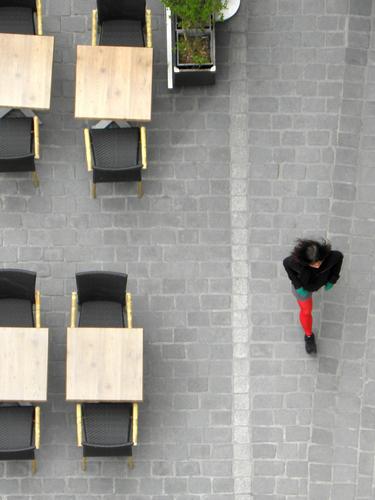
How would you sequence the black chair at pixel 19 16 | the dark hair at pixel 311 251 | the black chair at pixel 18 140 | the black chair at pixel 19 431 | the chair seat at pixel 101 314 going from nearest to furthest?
the dark hair at pixel 311 251
the black chair at pixel 19 431
the chair seat at pixel 101 314
the black chair at pixel 18 140
the black chair at pixel 19 16

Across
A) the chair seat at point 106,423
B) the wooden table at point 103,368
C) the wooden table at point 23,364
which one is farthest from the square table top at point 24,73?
the chair seat at point 106,423

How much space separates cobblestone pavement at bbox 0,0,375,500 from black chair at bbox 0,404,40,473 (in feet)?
1.71

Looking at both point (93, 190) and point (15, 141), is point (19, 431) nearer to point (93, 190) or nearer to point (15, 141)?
point (93, 190)

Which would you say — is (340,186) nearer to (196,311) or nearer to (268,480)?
(196,311)

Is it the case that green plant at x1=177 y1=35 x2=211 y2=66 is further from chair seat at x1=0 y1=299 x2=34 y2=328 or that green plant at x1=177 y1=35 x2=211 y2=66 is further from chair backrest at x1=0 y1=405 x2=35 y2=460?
chair backrest at x1=0 y1=405 x2=35 y2=460

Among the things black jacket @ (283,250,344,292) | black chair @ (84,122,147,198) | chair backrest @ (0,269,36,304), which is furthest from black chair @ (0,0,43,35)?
black jacket @ (283,250,344,292)

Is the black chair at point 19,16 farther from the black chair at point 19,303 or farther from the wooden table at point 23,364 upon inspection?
the wooden table at point 23,364

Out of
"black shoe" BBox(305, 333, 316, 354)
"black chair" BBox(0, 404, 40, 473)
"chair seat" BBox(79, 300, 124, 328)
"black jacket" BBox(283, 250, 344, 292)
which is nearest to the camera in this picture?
"black jacket" BBox(283, 250, 344, 292)

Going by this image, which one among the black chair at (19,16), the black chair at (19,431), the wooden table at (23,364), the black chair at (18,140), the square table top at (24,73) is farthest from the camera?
the black chair at (19,16)

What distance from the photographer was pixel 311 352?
12.0 m

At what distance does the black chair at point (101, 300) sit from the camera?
11438mm

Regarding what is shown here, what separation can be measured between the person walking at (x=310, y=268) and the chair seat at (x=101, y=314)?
192cm

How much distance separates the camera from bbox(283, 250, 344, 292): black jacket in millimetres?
10859

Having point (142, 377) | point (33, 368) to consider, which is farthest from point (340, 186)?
point (33, 368)
